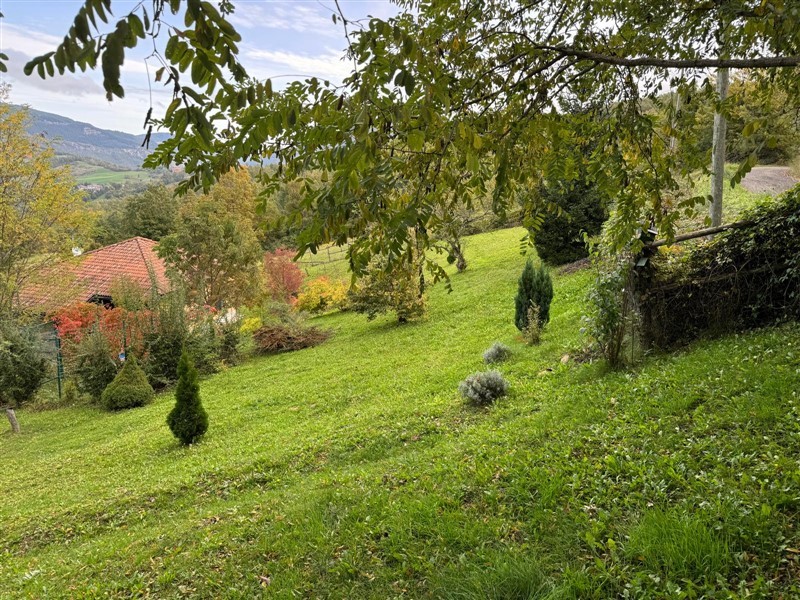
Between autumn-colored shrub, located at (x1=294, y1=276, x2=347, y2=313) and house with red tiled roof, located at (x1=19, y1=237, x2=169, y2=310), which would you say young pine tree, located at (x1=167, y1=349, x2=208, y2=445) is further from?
autumn-colored shrub, located at (x1=294, y1=276, x2=347, y2=313)

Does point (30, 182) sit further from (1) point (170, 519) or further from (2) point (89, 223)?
(1) point (170, 519)

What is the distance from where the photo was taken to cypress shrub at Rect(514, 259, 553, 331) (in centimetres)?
1005

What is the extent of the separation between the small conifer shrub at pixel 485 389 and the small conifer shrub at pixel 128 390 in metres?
9.97

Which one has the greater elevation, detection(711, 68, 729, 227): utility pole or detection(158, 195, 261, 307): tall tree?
detection(711, 68, 729, 227): utility pole

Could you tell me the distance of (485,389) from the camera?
6.40 m

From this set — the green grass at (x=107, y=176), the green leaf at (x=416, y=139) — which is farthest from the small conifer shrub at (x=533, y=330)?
the green grass at (x=107, y=176)

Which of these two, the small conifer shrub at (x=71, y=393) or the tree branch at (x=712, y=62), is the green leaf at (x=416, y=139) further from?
the small conifer shrub at (x=71, y=393)

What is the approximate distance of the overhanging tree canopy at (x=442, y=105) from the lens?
3.95 feet

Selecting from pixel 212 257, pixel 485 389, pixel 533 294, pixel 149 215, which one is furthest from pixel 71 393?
pixel 149 215

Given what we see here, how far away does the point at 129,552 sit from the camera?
4.18m

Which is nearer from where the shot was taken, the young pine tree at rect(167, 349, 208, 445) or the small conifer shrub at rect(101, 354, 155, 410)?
the young pine tree at rect(167, 349, 208, 445)

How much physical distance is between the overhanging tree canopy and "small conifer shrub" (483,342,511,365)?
5619 mm

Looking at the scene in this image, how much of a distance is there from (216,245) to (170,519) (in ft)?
48.8

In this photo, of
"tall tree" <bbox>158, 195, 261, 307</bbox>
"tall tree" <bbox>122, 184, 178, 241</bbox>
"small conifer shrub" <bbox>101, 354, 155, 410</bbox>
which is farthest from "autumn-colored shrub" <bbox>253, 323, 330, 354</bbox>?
"tall tree" <bbox>122, 184, 178, 241</bbox>
